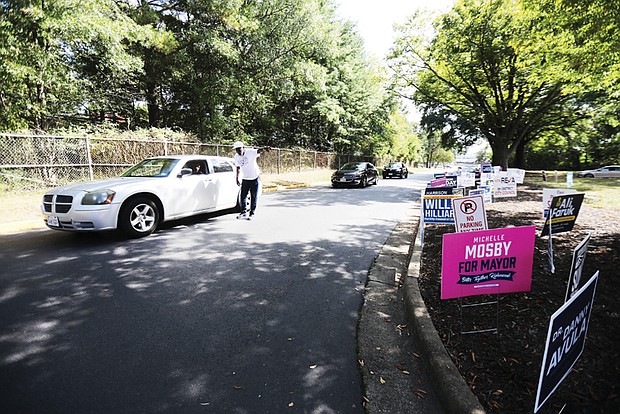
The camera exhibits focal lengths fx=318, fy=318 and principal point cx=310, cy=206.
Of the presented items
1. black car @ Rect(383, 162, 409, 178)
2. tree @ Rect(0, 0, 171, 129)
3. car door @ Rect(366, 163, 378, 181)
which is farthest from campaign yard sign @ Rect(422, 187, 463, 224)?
black car @ Rect(383, 162, 409, 178)

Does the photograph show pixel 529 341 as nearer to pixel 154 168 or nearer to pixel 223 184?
pixel 223 184

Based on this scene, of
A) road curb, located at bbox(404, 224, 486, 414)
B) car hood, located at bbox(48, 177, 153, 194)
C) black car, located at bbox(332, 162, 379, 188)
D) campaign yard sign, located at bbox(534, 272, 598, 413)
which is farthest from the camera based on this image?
black car, located at bbox(332, 162, 379, 188)

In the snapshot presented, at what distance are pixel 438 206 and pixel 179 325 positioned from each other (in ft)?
14.3

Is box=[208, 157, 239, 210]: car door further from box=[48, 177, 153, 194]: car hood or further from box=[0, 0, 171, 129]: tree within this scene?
box=[0, 0, 171, 129]: tree

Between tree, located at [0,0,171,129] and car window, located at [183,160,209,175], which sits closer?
car window, located at [183,160,209,175]

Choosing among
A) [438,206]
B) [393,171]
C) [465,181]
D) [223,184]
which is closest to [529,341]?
[438,206]

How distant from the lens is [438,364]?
2.40 meters

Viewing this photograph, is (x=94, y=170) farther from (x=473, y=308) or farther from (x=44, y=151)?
(x=473, y=308)

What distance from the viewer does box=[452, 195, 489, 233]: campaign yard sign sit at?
4477mm

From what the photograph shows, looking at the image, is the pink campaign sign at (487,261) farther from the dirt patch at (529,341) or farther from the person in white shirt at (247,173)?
the person in white shirt at (247,173)

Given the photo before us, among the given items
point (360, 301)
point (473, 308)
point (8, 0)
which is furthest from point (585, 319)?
point (8, 0)

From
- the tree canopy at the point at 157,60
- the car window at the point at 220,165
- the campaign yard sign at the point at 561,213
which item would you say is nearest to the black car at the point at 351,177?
the tree canopy at the point at 157,60

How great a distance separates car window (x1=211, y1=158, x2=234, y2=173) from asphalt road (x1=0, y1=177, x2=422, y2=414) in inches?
101

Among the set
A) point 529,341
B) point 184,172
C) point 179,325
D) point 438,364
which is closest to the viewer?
point 438,364
